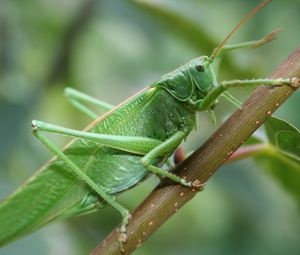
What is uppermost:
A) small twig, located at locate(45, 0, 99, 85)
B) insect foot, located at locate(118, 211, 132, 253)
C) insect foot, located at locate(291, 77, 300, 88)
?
insect foot, located at locate(291, 77, 300, 88)

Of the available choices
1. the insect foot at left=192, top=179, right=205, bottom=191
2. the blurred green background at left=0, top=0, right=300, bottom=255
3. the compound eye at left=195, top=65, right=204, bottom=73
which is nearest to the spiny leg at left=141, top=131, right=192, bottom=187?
the compound eye at left=195, top=65, right=204, bottom=73

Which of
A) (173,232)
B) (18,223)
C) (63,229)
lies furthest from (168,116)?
(173,232)

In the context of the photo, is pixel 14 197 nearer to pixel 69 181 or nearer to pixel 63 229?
pixel 69 181

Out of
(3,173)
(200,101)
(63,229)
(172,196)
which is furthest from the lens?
(63,229)

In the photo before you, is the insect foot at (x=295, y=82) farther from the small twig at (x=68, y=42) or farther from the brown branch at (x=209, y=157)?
the small twig at (x=68, y=42)

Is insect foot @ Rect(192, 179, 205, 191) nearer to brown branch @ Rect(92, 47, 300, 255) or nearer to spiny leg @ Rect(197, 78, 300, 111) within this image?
brown branch @ Rect(92, 47, 300, 255)

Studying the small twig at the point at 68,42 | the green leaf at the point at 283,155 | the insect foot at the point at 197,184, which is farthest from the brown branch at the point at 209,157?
the small twig at the point at 68,42
